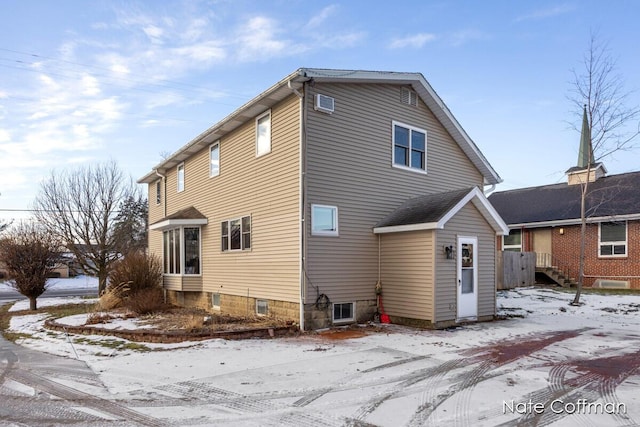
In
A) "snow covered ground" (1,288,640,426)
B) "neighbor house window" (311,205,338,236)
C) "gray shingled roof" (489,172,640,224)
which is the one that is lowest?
"snow covered ground" (1,288,640,426)

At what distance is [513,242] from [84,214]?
74.3ft

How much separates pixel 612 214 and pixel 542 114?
6.75 m

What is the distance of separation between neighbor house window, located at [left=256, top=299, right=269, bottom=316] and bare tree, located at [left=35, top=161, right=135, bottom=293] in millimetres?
13037

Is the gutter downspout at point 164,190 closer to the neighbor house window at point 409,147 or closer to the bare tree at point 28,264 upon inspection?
the bare tree at point 28,264

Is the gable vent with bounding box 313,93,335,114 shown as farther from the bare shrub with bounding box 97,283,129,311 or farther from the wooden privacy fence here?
the wooden privacy fence

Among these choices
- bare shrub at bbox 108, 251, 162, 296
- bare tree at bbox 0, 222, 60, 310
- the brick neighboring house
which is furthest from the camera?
the brick neighboring house

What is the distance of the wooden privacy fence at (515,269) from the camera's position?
2009cm

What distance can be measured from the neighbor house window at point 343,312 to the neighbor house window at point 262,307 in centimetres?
192

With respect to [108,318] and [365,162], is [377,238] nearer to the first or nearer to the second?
[365,162]

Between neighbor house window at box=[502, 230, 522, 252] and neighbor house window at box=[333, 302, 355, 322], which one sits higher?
neighbor house window at box=[502, 230, 522, 252]

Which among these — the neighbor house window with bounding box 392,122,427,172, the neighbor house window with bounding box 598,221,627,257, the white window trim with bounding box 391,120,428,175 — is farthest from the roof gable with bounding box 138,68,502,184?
the neighbor house window with bounding box 598,221,627,257

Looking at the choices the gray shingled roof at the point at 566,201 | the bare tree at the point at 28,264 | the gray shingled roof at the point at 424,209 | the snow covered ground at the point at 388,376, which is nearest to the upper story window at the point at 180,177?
the bare tree at the point at 28,264

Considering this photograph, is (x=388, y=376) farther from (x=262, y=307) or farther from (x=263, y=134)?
(x=263, y=134)

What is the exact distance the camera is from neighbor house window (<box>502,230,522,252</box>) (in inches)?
961
